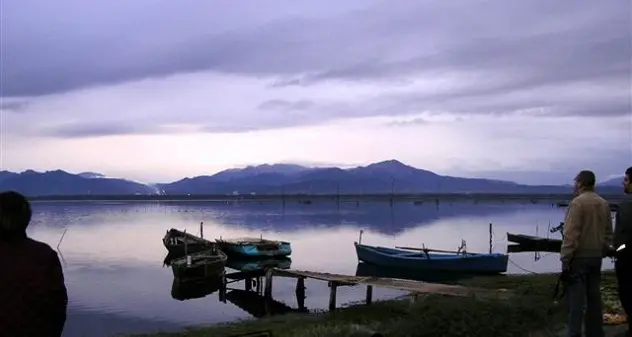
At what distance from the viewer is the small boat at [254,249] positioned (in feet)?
134

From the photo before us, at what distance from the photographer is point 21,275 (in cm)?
390

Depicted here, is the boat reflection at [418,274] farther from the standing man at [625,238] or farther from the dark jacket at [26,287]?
the dark jacket at [26,287]

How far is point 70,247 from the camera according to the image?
53.8 metres

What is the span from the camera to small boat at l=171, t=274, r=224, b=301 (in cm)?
2808

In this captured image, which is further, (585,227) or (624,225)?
(624,225)

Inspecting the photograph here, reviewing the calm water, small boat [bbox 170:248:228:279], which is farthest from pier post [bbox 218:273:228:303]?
small boat [bbox 170:248:228:279]

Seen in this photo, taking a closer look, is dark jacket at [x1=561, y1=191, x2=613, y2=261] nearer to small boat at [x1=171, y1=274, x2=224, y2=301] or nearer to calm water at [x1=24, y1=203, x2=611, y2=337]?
calm water at [x1=24, y1=203, x2=611, y2=337]

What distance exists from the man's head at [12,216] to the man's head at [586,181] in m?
5.72

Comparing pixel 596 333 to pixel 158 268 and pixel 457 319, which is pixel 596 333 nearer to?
pixel 457 319

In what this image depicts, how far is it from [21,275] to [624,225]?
21.2ft

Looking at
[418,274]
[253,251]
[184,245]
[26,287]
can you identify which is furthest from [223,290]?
[26,287]

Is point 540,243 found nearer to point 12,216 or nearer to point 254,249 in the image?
point 254,249

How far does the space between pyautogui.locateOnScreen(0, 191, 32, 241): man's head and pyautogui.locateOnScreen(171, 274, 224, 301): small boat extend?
80.0 feet

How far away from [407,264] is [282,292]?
322 inches
